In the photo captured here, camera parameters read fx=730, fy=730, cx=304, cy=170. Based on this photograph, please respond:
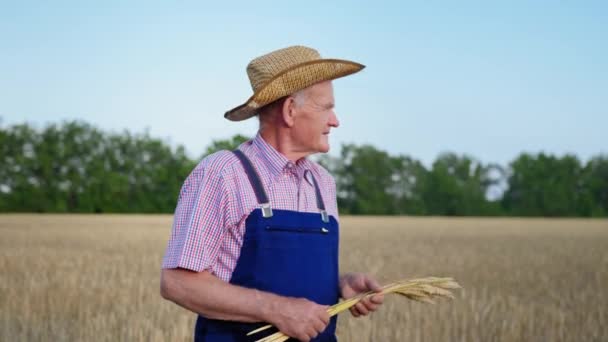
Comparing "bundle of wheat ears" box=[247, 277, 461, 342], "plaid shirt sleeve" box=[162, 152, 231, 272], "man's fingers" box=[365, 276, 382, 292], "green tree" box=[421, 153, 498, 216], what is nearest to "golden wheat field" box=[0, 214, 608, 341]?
"bundle of wheat ears" box=[247, 277, 461, 342]

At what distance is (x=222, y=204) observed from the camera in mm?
2375

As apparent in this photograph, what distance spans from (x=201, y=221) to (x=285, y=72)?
0.57m

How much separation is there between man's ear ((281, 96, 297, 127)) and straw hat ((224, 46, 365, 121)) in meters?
0.03

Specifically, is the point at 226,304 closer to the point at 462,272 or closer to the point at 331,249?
the point at 331,249

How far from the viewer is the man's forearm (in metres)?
2.31

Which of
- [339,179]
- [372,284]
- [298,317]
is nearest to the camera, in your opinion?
[298,317]

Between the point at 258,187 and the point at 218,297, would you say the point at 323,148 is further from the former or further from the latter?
the point at 218,297

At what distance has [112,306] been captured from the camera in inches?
261

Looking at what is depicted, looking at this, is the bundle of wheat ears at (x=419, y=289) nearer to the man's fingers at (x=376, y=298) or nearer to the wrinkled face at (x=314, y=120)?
the man's fingers at (x=376, y=298)

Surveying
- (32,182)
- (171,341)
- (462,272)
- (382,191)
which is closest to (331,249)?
(171,341)

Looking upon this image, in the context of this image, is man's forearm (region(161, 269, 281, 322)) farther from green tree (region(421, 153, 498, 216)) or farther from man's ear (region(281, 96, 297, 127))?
green tree (region(421, 153, 498, 216))

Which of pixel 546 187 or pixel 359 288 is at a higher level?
pixel 546 187

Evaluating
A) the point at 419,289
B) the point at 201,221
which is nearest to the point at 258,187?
the point at 201,221

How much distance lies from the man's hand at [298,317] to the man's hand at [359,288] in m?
0.31
